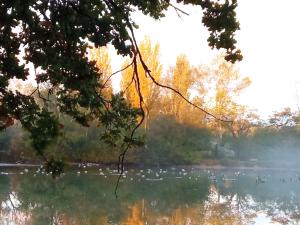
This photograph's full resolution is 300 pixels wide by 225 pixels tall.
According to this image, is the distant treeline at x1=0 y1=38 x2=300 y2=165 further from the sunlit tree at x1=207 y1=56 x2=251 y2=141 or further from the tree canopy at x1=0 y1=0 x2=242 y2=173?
the tree canopy at x1=0 y1=0 x2=242 y2=173

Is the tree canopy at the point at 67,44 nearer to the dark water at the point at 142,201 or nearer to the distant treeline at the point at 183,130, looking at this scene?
the dark water at the point at 142,201

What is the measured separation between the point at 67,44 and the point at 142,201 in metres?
11.7

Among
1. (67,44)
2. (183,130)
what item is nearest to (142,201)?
(67,44)

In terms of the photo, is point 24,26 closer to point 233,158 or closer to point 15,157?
point 15,157

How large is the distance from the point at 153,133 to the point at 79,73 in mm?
27055

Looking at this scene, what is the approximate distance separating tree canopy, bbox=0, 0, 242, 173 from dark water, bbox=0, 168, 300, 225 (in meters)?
4.67

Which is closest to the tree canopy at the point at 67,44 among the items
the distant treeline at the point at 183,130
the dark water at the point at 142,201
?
the dark water at the point at 142,201

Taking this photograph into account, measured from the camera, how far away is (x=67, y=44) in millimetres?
4723

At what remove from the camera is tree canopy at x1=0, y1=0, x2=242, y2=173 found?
4.45m

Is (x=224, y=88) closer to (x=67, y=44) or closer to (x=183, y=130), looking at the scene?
(x=183, y=130)

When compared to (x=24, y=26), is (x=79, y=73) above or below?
below

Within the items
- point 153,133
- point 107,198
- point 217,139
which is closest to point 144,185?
point 107,198

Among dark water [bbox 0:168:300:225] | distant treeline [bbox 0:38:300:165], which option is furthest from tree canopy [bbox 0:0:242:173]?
distant treeline [bbox 0:38:300:165]

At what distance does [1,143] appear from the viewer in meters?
30.2
